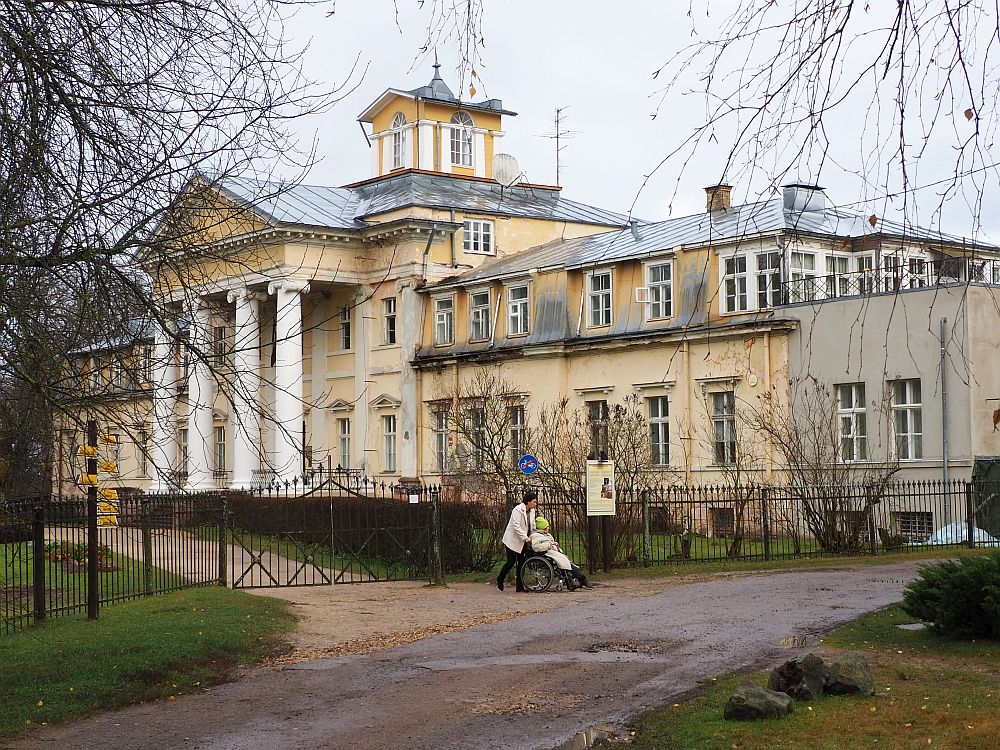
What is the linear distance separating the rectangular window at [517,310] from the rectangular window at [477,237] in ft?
18.0

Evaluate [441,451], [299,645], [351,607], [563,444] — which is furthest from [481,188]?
[299,645]

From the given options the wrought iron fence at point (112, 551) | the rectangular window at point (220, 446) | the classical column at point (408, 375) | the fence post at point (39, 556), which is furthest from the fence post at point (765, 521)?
the rectangular window at point (220, 446)

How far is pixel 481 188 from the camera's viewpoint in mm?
54156

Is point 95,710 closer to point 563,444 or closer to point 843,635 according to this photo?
point 843,635

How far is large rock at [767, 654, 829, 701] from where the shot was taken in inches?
428

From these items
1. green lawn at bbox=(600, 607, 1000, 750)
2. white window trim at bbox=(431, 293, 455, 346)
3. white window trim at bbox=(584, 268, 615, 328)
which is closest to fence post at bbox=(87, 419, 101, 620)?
green lawn at bbox=(600, 607, 1000, 750)

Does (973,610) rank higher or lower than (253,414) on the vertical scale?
lower

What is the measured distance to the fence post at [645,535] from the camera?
26.6 metres

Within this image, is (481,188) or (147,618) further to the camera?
(481,188)

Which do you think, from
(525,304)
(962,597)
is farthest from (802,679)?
(525,304)

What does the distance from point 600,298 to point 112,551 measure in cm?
2378

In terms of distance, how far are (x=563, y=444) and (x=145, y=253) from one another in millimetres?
24046

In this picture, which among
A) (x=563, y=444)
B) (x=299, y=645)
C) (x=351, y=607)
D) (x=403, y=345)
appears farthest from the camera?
(x=403, y=345)

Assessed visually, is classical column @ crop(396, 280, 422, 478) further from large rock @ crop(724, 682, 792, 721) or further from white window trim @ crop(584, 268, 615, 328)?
large rock @ crop(724, 682, 792, 721)
